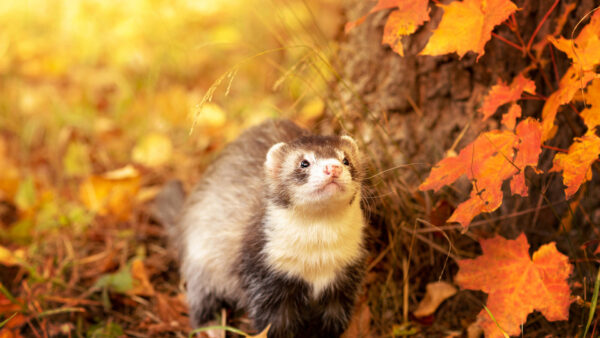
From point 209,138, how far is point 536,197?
2758mm

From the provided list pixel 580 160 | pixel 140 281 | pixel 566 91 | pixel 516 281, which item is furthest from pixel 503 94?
pixel 140 281

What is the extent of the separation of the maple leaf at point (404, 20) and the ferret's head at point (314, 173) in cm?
54

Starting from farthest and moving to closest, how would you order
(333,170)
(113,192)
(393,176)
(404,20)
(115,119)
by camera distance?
(115,119)
(113,192)
(393,176)
(404,20)
(333,170)

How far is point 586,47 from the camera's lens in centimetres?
228

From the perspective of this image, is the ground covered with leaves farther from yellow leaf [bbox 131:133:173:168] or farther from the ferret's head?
the ferret's head

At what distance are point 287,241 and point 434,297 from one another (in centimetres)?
91

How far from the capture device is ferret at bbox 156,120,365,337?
8.36 ft

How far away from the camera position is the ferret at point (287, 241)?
100 inches

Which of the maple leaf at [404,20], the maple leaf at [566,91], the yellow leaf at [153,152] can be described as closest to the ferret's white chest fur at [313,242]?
the maple leaf at [404,20]

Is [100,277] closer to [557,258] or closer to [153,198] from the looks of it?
[153,198]

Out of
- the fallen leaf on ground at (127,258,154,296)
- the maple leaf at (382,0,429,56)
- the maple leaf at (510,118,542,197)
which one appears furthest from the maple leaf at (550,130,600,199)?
the fallen leaf on ground at (127,258,154,296)

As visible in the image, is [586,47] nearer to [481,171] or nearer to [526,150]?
[526,150]

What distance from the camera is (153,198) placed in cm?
421

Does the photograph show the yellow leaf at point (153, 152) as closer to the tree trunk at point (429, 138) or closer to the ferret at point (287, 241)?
the ferret at point (287, 241)
